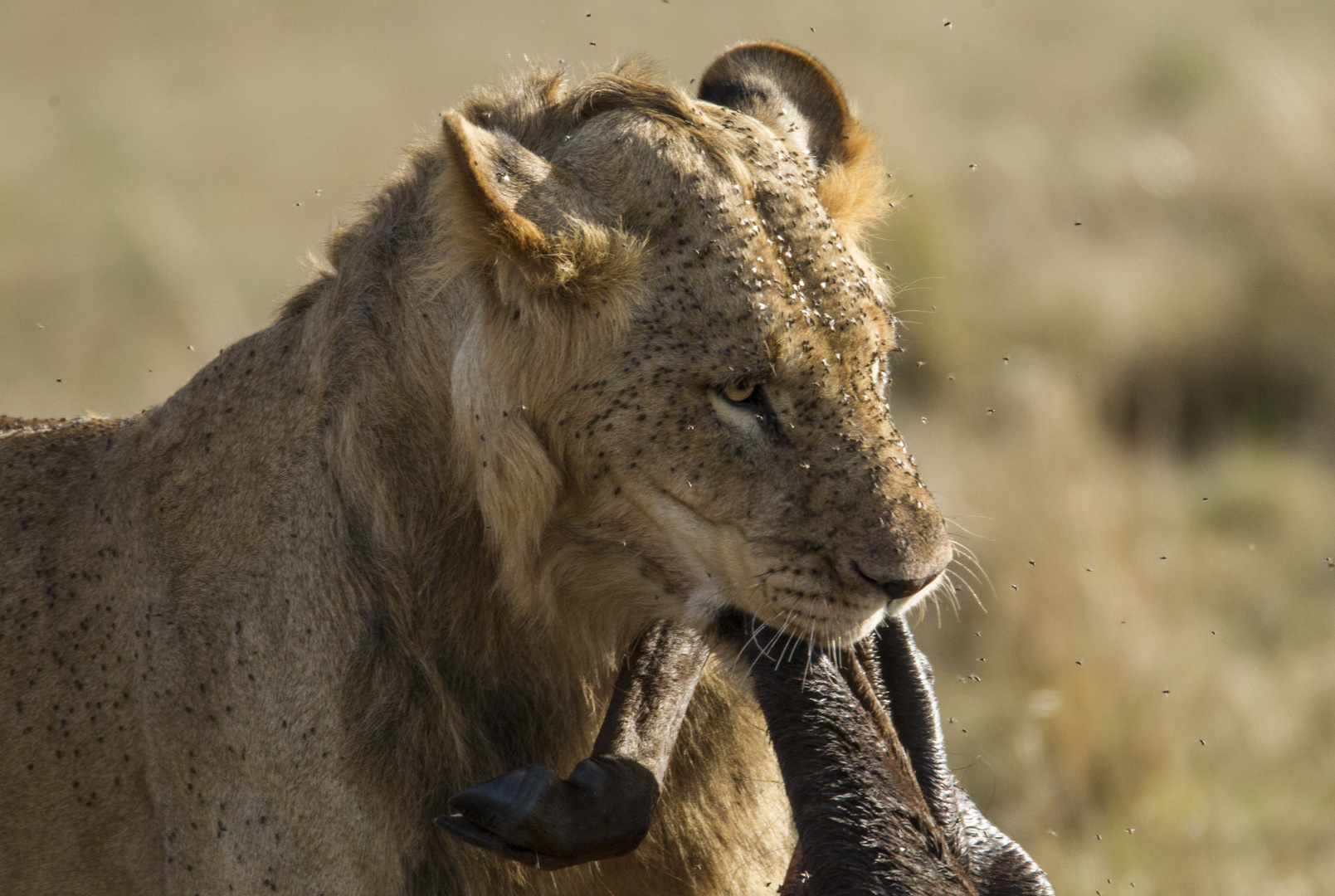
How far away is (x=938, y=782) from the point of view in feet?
10.0

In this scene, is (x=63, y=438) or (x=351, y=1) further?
(x=351, y=1)

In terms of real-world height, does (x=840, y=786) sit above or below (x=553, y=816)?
below

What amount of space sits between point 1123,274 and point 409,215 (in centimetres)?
864

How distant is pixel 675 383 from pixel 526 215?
404mm

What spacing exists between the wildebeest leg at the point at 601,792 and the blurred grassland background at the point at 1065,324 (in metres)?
0.98

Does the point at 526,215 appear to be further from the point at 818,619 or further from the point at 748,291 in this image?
the point at 818,619

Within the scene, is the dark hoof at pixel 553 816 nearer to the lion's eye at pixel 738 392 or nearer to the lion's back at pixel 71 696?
the lion's eye at pixel 738 392

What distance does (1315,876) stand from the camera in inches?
208

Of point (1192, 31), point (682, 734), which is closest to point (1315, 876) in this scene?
point (682, 734)


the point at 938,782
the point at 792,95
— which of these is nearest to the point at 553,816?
the point at 938,782

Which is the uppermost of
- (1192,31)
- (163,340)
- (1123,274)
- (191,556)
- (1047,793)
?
(191,556)

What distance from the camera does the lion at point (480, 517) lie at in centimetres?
274

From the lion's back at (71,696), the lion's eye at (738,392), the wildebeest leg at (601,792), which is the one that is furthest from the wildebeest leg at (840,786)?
the lion's back at (71,696)

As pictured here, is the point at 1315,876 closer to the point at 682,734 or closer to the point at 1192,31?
the point at 682,734
